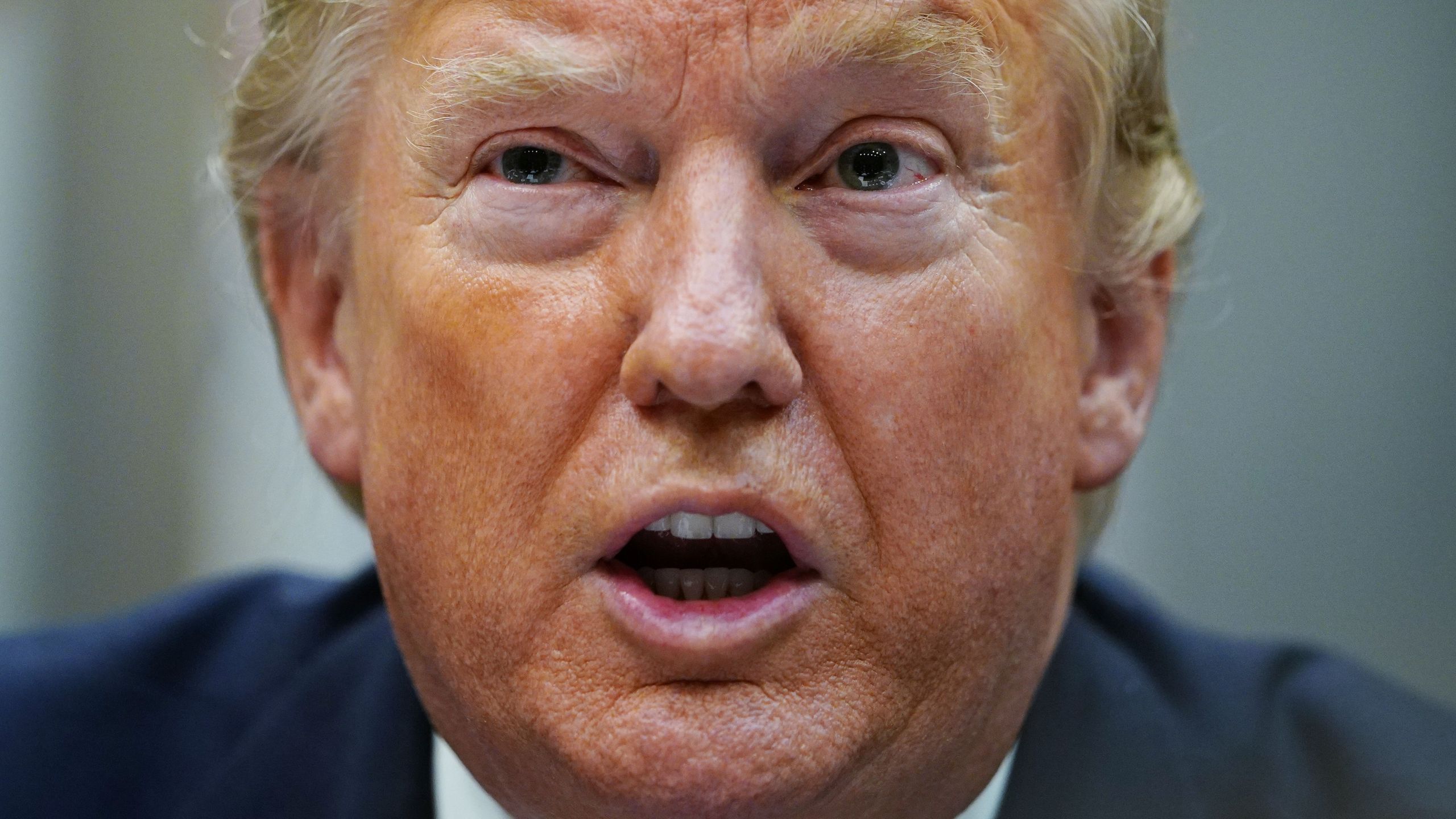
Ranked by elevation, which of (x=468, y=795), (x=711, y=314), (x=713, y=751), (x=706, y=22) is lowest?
(x=468, y=795)

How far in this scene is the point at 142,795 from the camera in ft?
5.36

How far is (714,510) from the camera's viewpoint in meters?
1.04

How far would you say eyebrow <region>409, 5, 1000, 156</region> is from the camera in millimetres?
1079

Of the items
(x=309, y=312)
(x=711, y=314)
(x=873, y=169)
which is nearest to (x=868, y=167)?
(x=873, y=169)

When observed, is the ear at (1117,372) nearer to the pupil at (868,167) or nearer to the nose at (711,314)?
the pupil at (868,167)

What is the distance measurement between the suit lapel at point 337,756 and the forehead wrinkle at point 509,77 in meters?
0.68

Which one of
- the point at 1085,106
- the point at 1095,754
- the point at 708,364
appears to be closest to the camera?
the point at 708,364

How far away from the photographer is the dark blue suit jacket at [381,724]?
4.84ft

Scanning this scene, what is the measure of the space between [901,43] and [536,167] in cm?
32

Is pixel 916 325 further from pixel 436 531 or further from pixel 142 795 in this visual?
pixel 142 795

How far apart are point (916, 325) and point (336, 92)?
1.97 ft

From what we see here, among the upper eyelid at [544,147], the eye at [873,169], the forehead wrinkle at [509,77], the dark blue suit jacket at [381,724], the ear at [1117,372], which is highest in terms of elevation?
the forehead wrinkle at [509,77]

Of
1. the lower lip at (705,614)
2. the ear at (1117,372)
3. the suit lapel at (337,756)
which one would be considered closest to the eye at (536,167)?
the lower lip at (705,614)

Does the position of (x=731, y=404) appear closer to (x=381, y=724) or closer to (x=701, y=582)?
(x=701, y=582)
